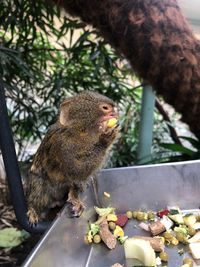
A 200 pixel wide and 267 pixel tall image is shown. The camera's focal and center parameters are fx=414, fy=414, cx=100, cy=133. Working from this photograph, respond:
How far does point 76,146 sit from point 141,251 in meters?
0.26

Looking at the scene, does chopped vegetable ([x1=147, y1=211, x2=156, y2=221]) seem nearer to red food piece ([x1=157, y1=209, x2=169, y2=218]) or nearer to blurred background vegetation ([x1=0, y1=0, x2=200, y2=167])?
red food piece ([x1=157, y1=209, x2=169, y2=218])

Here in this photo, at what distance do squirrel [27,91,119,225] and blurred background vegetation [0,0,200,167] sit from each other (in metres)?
0.87

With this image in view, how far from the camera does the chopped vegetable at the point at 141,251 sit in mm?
775

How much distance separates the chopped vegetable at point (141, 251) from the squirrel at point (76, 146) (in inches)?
5.5

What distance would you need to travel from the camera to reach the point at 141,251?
0.77 m

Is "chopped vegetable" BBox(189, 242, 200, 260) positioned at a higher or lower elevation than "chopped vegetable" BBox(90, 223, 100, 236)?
lower

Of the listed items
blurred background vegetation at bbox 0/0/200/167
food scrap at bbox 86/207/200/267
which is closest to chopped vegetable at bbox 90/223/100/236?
food scrap at bbox 86/207/200/267

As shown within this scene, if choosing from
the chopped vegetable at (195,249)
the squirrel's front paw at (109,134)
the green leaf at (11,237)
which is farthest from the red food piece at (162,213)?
the green leaf at (11,237)

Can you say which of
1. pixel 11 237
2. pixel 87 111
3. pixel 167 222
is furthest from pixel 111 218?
pixel 11 237

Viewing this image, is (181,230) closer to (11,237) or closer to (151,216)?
(151,216)

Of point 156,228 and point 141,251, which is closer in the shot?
point 141,251

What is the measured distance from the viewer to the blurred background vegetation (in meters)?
1.84

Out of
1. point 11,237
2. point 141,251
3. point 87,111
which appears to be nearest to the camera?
point 141,251

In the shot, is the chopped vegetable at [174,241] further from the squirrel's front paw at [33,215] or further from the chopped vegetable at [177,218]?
the squirrel's front paw at [33,215]
